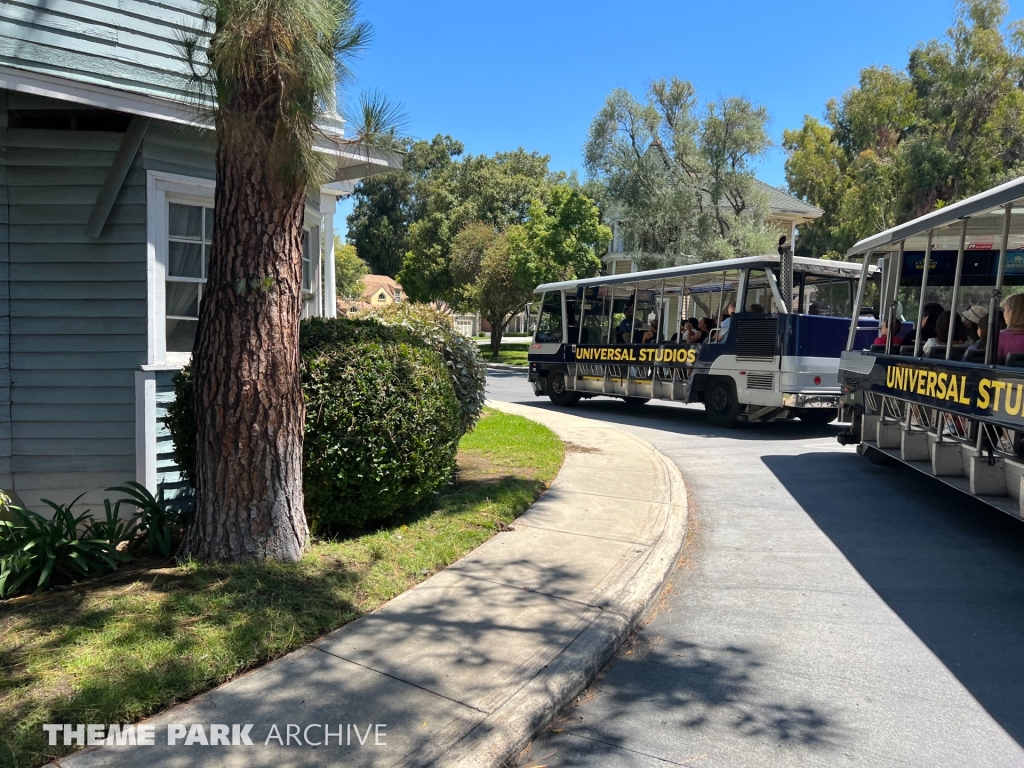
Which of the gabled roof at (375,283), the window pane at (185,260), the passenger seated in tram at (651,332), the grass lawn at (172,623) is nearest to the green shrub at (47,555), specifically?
the grass lawn at (172,623)

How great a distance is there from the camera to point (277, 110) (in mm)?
4801

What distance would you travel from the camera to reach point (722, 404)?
1324cm

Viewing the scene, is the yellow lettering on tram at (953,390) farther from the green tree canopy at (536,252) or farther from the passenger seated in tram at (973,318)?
the green tree canopy at (536,252)

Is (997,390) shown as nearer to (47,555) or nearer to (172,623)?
(172,623)

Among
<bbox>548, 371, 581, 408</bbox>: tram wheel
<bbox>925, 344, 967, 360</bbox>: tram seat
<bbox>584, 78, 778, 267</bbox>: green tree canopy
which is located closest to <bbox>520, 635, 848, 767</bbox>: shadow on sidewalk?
<bbox>925, 344, 967, 360</bbox>: tram seat

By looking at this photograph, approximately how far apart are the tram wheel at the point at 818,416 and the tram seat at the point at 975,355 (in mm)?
5527

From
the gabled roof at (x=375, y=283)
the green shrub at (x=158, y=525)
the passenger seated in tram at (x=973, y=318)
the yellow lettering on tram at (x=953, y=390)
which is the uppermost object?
the gabled roof at (x=375, y=283)

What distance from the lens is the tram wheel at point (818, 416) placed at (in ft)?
40.3

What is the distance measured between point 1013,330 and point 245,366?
19.1 feet

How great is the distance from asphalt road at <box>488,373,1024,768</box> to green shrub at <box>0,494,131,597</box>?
130 inches

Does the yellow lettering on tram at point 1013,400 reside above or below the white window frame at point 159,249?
below

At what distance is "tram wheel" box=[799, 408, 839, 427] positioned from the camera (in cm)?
1228

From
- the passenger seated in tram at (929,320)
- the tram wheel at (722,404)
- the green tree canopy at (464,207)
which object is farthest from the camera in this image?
the green tree canopy at (464,207)

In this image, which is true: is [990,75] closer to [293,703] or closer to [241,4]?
[241,4]
